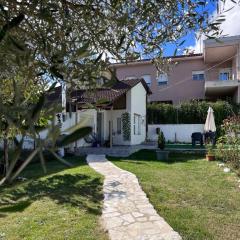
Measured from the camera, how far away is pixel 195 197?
9.97 meters

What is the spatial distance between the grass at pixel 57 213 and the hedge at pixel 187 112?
20879mm

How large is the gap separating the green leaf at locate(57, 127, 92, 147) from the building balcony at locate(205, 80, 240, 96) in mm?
32371

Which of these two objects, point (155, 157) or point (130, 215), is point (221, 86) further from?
point (130, 215)

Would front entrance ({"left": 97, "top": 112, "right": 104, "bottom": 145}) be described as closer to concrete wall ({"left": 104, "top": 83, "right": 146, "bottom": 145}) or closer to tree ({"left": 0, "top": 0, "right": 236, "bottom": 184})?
concrete wall ({"left": 104, "top": 83, "right": 146, "bottom": 145})

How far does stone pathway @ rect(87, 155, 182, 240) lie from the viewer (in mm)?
6761

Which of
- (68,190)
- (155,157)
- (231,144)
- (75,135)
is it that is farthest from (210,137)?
(75,135)

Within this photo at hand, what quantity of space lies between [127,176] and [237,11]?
9879 millimetres

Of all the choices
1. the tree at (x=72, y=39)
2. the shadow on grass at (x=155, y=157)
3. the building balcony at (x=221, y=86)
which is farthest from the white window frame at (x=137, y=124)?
the tree at (x=72, y=39)

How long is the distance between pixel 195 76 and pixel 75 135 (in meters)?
37.0

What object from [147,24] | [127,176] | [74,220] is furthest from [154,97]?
[147,24]

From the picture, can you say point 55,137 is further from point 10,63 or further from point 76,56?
point 10,63

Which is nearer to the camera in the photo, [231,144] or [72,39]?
[72,39]

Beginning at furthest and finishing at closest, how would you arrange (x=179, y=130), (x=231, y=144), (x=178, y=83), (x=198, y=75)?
(x=178, y=83), (x=198, y=75), (x=179, y=130), (x=231, y=144)

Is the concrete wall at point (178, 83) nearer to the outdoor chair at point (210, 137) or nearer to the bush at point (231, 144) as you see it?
the outdoor chair at point (210, 137)
